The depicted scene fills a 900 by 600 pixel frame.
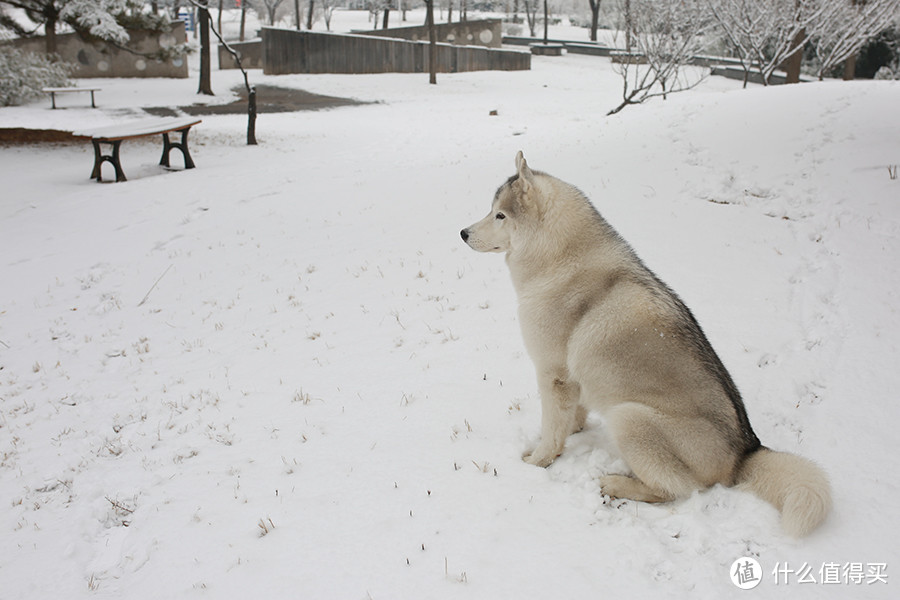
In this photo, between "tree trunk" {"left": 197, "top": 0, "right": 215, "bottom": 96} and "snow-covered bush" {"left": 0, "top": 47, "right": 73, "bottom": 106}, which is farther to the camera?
"tree trunk" {"left": 197, "top": 0, "right": 215, "bottom": 96}

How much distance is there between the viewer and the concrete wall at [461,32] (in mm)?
44938

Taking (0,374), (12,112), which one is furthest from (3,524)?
(12,112)

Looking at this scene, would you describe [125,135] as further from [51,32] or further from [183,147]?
[51,32]

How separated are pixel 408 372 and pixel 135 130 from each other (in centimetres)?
1277

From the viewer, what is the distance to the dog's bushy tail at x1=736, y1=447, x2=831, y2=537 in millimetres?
3055

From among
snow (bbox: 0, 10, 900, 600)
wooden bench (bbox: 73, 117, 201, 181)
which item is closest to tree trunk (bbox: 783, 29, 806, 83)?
snow (bbox: 0, 10, 900, 600)

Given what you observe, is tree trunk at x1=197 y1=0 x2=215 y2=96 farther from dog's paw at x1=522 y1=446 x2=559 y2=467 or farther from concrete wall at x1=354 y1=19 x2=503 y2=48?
dog's paw at x1=522 y1=446 x2=559 y2=467

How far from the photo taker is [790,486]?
10.4 feet

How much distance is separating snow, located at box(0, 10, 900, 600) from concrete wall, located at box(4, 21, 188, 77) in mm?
23520

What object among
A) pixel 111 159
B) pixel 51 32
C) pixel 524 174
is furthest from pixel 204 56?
pixel 524 174

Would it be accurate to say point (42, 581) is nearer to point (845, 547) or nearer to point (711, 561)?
point (711, 561)

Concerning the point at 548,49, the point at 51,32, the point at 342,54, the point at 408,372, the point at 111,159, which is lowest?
the point at 408,372

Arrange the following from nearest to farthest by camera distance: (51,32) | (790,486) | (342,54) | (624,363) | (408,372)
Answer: (790,486), (624,363), (408,372), (51,32), (342,54)

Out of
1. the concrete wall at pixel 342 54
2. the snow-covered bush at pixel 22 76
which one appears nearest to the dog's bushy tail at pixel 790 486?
the snow-covered bush at pixel 22 76
